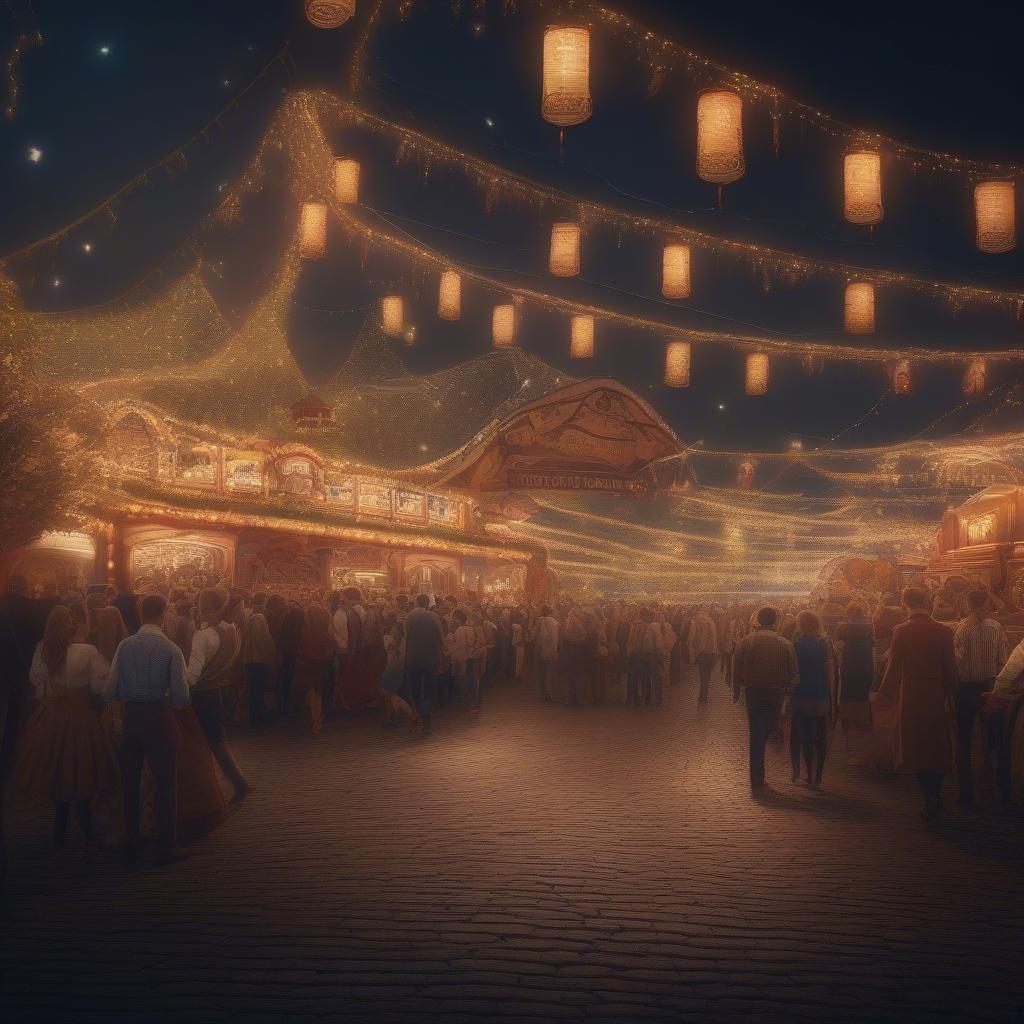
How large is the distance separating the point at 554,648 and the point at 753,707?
361 inches

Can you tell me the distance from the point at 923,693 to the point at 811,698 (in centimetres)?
161

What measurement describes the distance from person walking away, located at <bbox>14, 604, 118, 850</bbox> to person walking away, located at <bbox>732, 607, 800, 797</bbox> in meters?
5.30

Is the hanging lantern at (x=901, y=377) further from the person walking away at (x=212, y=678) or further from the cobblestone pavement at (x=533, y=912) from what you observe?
the person walking away at (x=212, y=678)

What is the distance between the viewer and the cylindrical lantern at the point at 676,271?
52.3 ft

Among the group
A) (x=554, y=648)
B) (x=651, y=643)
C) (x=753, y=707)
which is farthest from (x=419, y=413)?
(x=753, y=707)

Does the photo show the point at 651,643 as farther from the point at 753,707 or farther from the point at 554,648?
the point at 753,707

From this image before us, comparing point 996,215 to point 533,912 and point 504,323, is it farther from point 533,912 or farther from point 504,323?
point 533,912

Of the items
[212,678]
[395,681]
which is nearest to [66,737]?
[212,678]

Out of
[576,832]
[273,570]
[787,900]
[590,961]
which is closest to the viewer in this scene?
[590,961]

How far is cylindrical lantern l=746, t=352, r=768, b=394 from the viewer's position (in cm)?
2158

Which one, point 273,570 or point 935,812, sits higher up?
point 273,570

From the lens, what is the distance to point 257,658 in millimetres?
13102

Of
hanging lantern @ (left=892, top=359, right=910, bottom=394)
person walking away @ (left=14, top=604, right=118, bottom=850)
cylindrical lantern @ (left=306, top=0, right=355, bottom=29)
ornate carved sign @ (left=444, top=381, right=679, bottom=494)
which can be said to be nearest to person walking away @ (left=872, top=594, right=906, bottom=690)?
ornate carved sign @ (left=444, top=381, right=679, bottom=494)

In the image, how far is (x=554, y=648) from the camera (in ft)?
59.9
